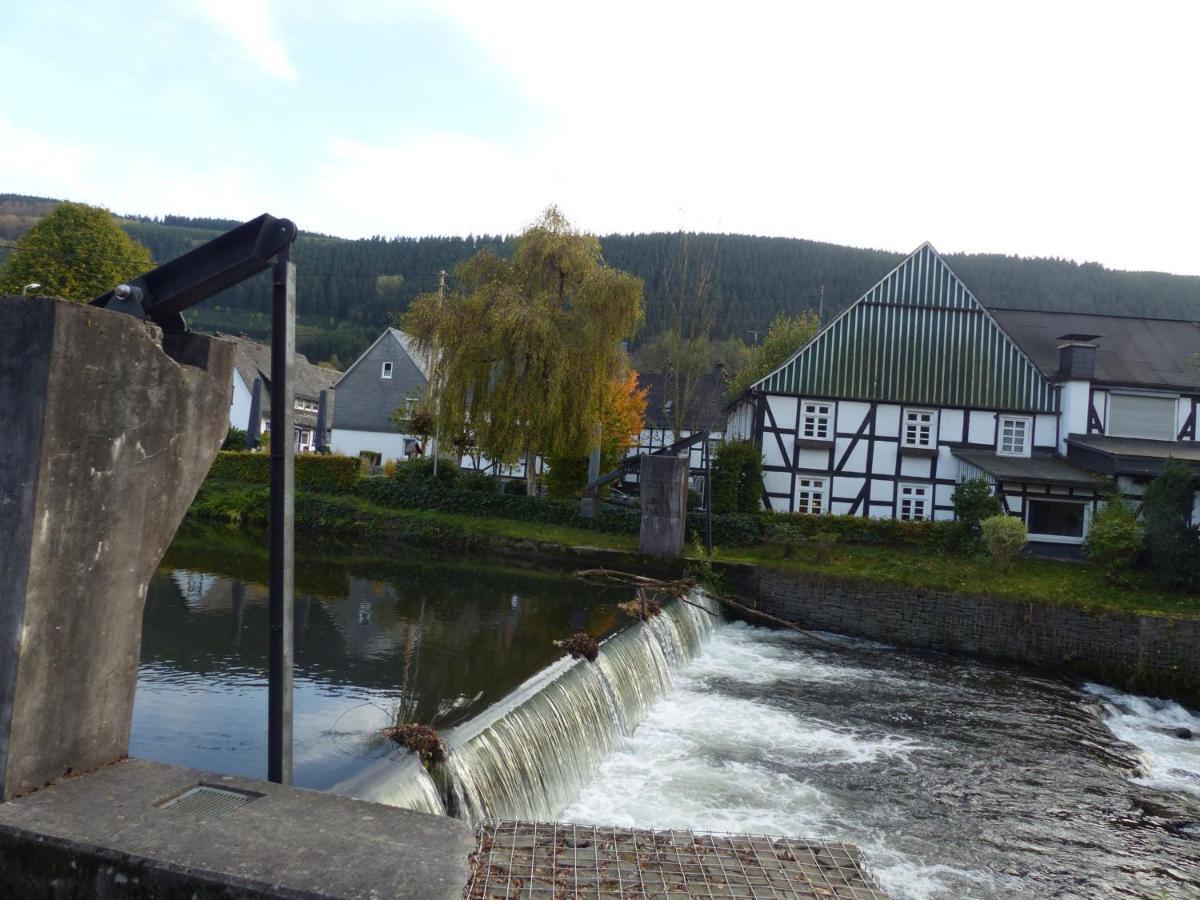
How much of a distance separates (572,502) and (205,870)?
79.0 feet

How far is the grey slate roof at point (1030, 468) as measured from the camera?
25.5m

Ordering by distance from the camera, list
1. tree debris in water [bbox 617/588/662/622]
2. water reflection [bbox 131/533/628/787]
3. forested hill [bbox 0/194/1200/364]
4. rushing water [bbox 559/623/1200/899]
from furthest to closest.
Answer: forested hill [bbox 0/194/1200/364]
tree debris in water [bbox 617/588/662/622]
rushing water [bbox 559/623/1200/899]
water reflection [bbox 131/533/628/787]

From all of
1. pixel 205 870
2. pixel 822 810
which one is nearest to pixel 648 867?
pixel 205 870

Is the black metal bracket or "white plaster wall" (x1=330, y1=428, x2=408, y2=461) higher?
the black metal bracket

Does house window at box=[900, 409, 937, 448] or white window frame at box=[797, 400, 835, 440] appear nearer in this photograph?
house window at box=[900, 409, 937, 448]

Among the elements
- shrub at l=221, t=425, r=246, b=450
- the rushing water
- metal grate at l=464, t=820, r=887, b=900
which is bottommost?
the rushing water

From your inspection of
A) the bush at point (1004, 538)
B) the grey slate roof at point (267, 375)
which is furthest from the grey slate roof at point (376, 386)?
the bush at point (1004, 538)

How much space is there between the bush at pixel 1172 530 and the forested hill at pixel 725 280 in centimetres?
5299

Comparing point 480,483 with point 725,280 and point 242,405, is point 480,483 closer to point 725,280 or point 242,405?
point 242,405

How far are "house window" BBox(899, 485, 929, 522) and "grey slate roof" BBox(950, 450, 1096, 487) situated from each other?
153 cm

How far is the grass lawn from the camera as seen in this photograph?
64.4ft

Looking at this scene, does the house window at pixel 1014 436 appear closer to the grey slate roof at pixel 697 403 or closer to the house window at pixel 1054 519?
the house window at pixel 1054 519

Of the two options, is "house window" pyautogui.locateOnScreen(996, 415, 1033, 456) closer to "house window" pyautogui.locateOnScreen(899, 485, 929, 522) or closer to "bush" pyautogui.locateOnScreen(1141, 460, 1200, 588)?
"house window" pyautogui.locateOnScreen(899, 485, 929, 522)

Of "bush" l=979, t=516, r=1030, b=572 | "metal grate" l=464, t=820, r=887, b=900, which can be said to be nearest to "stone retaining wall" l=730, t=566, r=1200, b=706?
"bush" l=979, t=516, r=1030, b=572
